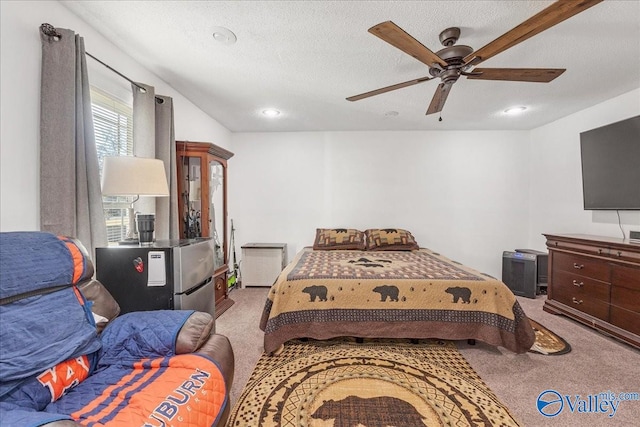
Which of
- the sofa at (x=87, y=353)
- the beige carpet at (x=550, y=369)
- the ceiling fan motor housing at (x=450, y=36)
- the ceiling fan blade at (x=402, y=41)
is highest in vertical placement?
the ceiling fan motor housing at (x=450, y=36)

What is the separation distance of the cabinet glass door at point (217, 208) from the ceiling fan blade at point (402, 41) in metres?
2.22

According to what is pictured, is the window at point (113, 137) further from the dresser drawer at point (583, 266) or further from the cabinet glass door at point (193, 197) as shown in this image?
the dresser drawer at point (583, 266)

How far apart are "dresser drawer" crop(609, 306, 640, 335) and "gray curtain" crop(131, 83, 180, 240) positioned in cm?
405

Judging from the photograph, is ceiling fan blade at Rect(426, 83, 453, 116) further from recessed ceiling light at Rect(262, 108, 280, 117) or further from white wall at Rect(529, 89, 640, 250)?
white wall at Rect(529, 89, 640, 250)

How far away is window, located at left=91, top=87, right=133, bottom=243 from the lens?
2051 millimetres

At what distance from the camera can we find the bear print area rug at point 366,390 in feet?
4.98

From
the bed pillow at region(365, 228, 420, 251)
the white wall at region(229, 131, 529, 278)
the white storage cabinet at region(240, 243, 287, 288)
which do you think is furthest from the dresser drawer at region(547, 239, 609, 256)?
the white storage cabinet at region(240, 243, 287, 288)

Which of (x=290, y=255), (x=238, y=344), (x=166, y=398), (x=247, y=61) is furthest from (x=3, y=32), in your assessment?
(x=290, y=255)

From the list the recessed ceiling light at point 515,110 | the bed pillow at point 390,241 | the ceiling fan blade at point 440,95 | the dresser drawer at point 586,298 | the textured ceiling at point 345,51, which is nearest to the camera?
the textured ceiling at point 345,51

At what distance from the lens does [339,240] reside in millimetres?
3783

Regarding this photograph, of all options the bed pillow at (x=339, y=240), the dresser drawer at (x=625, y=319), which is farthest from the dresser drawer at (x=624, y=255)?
the bed pillow at (x=339, y=240)

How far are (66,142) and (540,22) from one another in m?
2.61

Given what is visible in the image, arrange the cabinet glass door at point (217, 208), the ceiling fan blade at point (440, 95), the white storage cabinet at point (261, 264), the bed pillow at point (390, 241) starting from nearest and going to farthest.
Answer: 1. the ceiling fan blade at point (440, 95)
2. the cabinet glass door at point (217, 208)
3. the bed pillow at point (390, 241)
4. the white storage cabinet at point (261, 264)

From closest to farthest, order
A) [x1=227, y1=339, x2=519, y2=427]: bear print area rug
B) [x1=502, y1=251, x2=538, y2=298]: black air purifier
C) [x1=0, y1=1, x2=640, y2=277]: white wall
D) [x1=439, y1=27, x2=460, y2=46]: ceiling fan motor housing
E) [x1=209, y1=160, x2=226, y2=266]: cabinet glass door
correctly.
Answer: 1. [x1=227, y1=339, x2=519, y2=427]: bear print area rug
2. [x1=439, y1=27, x2=460, y2=46]: ceiling fan motor housing
3. [x1=209, y1=160, x2=226, y2=266]: cabinet glass door
4. [x1=502, y1=251, x2=538, y2=298]: black air purifier
5. [x1=0, y1=1, x2=640, y2=277]: white wall
